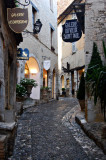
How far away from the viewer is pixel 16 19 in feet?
13.6

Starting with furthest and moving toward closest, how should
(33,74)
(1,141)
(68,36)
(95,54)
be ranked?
1. (33,74)
2. (68,36)
3. (95,54)
4. (1,141)

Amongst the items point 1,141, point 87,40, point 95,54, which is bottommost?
point 1,141

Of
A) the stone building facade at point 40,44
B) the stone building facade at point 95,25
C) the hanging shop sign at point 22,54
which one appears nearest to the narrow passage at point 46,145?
the stone building facade at point 95,25

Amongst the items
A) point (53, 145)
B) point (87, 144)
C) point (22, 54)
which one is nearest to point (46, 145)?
point (53, 145)

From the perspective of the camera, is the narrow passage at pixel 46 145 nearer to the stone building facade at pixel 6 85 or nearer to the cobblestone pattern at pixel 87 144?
the cobblestone pattern at pixel 87 144

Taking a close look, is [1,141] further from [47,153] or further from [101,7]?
[101,7]

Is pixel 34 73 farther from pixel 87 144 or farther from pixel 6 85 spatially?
pixel 87 144

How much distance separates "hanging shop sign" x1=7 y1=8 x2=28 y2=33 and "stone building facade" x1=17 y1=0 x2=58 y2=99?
18.6 feet

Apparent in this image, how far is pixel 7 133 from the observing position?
2.87 meters

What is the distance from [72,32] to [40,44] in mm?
6062

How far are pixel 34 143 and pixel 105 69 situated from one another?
6.55 ft

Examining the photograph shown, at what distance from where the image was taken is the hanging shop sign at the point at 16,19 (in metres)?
4.11

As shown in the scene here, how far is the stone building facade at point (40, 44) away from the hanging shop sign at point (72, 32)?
10.2ft

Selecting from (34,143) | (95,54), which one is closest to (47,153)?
(34,143)
